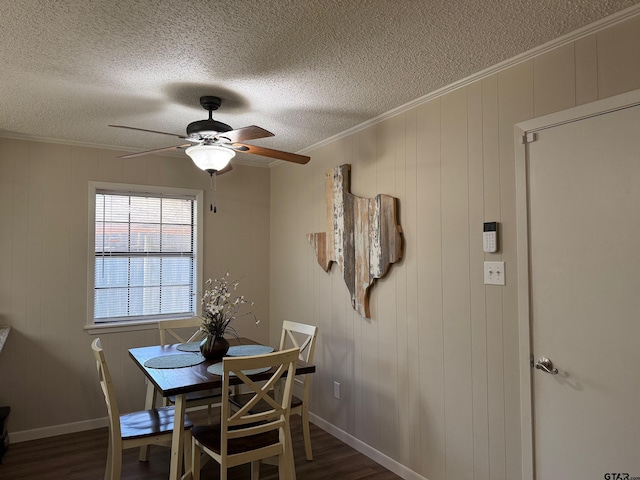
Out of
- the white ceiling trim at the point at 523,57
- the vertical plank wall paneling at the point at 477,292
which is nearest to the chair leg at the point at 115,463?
the vertical plank wall paneling at the point at 477,292

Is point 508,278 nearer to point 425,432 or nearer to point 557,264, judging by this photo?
point 557,264

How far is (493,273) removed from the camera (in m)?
2.29

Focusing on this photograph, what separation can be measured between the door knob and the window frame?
3.16m

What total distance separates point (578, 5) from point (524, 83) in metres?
0.47

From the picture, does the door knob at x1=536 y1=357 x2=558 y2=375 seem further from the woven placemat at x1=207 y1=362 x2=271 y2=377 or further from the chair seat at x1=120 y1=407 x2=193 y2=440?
the chair seat at x1=120 y1=407 x2=193 y2=440

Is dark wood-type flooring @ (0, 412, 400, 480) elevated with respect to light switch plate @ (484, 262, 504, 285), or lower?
lower

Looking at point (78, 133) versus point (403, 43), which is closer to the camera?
point (403, 43)

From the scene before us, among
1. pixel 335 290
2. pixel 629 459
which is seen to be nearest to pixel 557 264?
pixel 629 459

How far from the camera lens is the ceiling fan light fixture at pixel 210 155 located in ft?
8.27

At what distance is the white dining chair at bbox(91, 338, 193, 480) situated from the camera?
2.30 m

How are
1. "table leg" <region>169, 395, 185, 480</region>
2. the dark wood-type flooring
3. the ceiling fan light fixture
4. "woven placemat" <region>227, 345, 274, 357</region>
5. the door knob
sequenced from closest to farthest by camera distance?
the door knob
"table leg" <region>169, 395, 185, 480</region>
the ceiling fan light fixture
the dark wood-type flooring
"woven placemat" <region>227, 345, 274, 357</region>

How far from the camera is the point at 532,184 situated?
6.97 ft

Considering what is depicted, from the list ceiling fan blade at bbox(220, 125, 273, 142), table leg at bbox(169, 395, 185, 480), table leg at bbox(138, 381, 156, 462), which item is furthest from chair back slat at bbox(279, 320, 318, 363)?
ceiling fan blade at bbox(220, 125, 273, 142)

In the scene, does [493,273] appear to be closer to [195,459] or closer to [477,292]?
[477,292]
